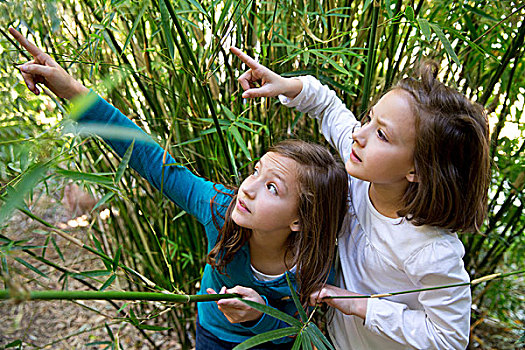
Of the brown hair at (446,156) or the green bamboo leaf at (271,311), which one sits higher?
the brown hair at (446,156)

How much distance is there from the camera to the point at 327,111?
3.47 ft

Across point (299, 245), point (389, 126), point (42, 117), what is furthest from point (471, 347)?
point (42, 117)

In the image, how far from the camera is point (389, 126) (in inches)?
32.2

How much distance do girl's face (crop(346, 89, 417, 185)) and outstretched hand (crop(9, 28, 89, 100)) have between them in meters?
0.50

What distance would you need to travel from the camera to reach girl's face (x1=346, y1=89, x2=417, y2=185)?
816mm

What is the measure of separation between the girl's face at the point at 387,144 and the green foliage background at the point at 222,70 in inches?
6.1

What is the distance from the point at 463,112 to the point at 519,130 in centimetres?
73

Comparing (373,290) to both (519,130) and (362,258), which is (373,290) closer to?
(362,258)

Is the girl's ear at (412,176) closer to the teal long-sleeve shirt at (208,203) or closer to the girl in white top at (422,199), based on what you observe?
A: the girl in white top at (422,199)

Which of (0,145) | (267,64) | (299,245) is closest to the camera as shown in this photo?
(0,145)

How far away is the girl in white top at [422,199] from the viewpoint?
81 centimetres

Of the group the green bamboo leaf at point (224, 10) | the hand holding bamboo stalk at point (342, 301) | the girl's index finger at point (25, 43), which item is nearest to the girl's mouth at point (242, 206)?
the hand holding bamboo stalk at point (342, 301)

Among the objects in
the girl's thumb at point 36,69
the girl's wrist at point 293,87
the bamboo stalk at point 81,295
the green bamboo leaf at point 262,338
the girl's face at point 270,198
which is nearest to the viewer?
the bamboo stalk at point 81,295

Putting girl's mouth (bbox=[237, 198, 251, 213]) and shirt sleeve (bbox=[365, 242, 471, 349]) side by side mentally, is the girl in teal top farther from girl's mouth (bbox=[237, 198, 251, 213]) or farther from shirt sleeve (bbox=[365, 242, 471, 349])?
shirt sleeve (bbox=[365, 242, 471, 349])
